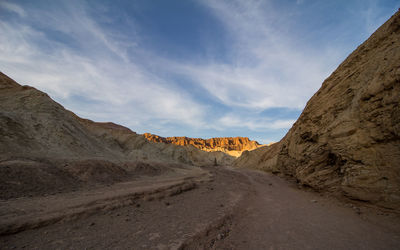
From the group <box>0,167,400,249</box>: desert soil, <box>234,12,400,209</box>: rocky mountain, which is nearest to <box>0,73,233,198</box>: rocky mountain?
<box>0,167,400,249</box>: desert soil

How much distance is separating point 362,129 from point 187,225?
7.15 meters

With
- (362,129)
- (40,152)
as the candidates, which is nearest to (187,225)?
(362,129)

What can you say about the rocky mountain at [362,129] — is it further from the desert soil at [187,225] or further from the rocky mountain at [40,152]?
the rocky mountain at [40,152]

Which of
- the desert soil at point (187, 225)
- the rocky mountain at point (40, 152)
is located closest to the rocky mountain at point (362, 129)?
the desert soil at point (187, 225)

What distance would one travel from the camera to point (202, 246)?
11.0ft

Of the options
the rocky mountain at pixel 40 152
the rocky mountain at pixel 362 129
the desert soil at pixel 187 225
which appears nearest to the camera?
the desert soil at pixel 187 225

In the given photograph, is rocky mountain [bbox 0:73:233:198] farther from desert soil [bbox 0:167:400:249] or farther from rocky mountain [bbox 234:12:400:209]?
rocky mountain [bbox 234:12:400:209]

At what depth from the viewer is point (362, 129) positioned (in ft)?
20.1

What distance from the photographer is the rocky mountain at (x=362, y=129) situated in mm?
5121

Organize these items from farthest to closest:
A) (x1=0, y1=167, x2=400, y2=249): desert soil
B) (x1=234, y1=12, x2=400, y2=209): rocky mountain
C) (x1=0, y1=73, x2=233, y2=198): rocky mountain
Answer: (x1=0, y1=73, x2=233, y2=198): rocky mountain → (x1=234, y1=12, x2=400, y2=209): rocky mountain → (x1=0, y1=167, x2=400, y2=249): desert soil

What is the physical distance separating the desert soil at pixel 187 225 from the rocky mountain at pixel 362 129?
87 cm

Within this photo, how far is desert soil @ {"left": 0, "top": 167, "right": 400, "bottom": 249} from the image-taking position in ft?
11.0

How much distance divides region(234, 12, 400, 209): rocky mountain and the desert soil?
0.87 meters

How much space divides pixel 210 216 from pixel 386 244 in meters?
3.95
